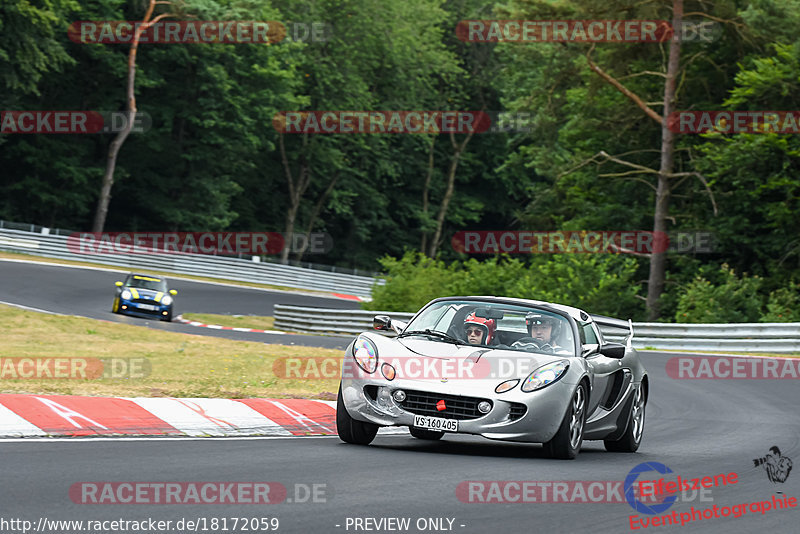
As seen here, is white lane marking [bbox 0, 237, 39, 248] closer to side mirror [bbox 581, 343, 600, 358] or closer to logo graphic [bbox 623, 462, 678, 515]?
side mirror [bbox 581, 343, 600, 358]

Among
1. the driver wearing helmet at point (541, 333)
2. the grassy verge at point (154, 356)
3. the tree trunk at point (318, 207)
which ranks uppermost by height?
the tree trunk at point (318, 207)

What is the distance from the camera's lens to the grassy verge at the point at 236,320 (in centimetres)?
3416

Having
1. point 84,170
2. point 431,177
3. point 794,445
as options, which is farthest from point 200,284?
point 794,445

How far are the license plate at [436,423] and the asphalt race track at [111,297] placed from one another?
48.8ft

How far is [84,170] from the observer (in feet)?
186

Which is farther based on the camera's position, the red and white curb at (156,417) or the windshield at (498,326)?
the windshield at (498,326)

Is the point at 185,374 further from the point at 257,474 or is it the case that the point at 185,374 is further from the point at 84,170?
the point at 84,170

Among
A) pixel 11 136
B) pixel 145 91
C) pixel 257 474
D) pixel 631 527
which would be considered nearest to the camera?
pixel 631 527

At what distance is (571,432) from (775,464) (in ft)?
6.04

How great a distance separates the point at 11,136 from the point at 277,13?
15627mm

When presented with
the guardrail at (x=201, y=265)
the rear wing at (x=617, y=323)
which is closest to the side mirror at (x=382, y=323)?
the rear wing at (x=617, y=323)

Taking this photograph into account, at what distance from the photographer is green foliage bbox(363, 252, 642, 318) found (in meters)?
32.4

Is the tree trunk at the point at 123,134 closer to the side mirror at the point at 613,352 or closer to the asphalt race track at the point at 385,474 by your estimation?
the asphalt race track at the point at 385,474

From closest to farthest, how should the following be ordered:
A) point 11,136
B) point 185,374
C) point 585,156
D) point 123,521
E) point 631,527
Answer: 1. point 123,521
2. point 631,527
3. point 185,374
4. point 585,156
5. point 11,136
